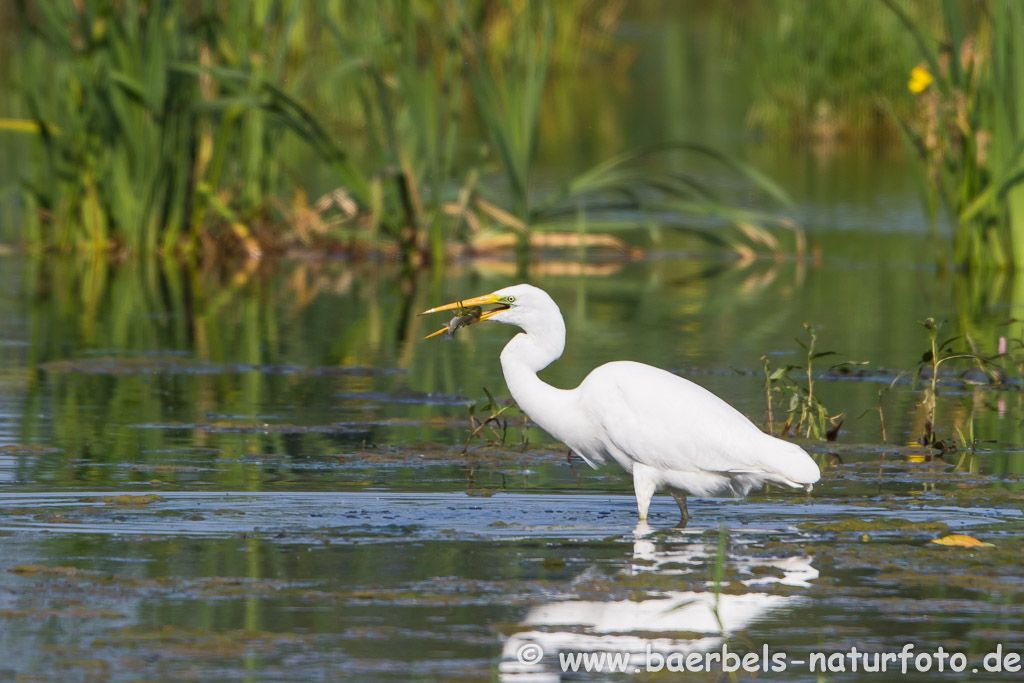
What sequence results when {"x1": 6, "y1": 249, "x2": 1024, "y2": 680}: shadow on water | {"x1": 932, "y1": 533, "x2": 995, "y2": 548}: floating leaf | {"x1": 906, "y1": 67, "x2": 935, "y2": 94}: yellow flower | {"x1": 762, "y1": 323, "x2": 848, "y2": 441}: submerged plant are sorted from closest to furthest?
{"x1": 6, "y1": 249, "x2": 1024, "y2": 680}: shadow on water
{"x1": 932, "y1": 533, "x2": 995, "y2": 548}: floating leaf
{"x1": 762, "y1": 323, "x2": 848, "y2": 441}: submerged plant
{"x1": 906, "y1": 67, "x2": 935, "y2": 94}: yellow flower

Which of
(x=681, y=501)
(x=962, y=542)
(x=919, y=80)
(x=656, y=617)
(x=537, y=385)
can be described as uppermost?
(x=919, y=80)

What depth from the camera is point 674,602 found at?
190 inches

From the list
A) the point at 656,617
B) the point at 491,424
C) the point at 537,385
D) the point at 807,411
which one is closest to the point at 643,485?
the point at 537,385

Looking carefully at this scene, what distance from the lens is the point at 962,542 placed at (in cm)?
541

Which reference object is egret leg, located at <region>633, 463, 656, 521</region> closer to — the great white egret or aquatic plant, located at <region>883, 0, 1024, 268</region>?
the great white egret

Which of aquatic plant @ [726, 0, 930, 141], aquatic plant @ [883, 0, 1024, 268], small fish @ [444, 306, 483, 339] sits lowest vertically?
small fish @ [444, 306, 483, 339]

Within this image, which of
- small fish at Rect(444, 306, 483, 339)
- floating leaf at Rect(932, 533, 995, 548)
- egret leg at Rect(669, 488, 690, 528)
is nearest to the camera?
floating leaf at Rect(932, 533, 995, 548)

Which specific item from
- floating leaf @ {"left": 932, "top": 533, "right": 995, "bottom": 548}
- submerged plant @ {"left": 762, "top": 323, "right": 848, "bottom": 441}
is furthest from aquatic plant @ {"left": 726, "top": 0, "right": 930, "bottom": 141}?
floating leaf @ {"left": 932, "top": 533, "right": 995, "bottom": 548}

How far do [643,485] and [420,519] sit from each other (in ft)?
2.48

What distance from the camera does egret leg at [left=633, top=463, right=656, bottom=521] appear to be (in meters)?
5.92

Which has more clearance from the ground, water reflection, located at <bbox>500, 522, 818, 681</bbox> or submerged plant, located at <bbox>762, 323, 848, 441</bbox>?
submerged plant, located at <bbox>762, 323, 848, 441</bbox>

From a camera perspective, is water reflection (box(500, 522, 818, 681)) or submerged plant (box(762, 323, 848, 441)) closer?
water reflection (box(500, 522, 818, 681))

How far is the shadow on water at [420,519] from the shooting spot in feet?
14.7

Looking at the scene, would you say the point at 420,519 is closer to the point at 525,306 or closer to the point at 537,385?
the point at 537,385
